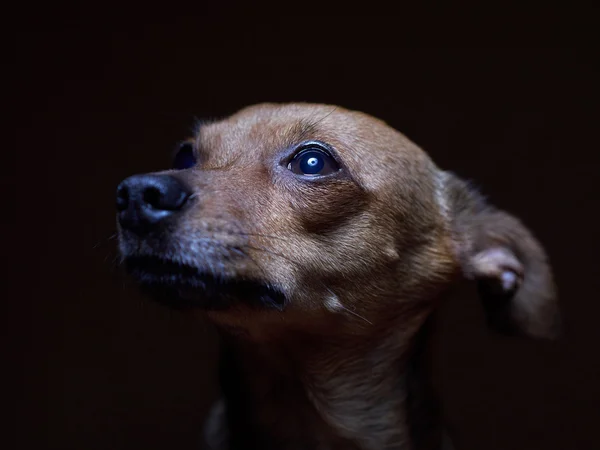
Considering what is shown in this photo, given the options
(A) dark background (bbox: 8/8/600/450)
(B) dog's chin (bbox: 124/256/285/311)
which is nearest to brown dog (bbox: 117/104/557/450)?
(B) dog's chin (bbox: 124/256/285/311)

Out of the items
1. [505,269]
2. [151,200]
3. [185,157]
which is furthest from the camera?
[185,157]

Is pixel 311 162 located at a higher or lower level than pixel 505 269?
higher

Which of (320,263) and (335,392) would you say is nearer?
(320,263)

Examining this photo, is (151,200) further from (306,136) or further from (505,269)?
(505,269)

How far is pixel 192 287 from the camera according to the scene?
1736mm

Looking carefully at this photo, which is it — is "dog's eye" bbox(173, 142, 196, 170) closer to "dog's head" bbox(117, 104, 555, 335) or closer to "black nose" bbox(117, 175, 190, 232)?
"dog's head" bbox(117, 104, 555, 335)

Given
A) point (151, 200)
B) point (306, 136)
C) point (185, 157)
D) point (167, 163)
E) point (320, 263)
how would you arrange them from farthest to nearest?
1. point (167, 163)
2. point (185, 157)
3. point (306, 136)
4. point (320, 263)
5. point (151, 200)

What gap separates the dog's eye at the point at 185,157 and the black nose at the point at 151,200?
21.6 inches

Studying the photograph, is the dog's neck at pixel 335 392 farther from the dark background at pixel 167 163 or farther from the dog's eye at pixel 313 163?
the dark background at pixel 167 163

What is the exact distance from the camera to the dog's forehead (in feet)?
6.64

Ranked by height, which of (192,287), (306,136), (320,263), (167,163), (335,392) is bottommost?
(335,392)

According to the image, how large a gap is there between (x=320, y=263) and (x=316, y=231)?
0.26 feet

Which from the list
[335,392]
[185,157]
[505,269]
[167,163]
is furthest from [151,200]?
[167,163]

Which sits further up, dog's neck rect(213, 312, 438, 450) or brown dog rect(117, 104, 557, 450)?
brown dog rect(117, 104, 557, 450)
